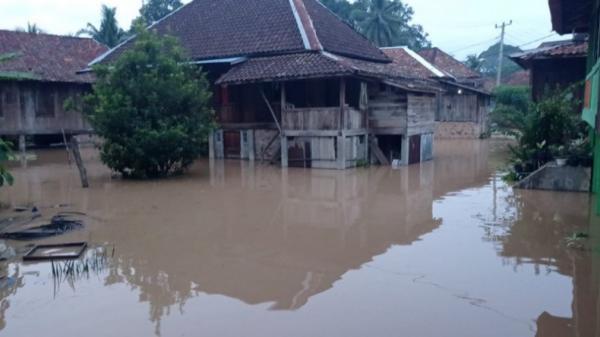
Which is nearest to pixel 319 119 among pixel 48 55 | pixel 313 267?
pixel 313 267

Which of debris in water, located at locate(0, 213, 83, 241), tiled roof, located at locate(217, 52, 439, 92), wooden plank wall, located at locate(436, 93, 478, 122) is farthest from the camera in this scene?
wooden plank wall, located at locate(436, 93, 478, 122)

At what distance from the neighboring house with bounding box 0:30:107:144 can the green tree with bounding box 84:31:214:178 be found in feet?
29.5

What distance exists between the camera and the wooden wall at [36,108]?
22.8m

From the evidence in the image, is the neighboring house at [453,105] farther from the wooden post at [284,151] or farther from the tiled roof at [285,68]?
the wooden post at [284,151]

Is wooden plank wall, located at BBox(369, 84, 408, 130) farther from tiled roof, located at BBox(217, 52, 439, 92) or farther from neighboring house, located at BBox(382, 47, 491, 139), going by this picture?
neighboring house, located at BBox(382, 47, 491, 139)

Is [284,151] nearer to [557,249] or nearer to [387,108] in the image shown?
[387,108]

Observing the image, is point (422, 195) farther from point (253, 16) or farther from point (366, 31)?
point (366, 31)

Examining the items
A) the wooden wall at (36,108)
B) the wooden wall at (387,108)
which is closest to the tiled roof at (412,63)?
the wooden wall at (387,108)

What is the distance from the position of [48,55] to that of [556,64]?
71.1ft

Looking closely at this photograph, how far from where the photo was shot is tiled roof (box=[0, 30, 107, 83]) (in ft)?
75.6

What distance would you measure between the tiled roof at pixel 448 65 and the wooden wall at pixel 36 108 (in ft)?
73.2

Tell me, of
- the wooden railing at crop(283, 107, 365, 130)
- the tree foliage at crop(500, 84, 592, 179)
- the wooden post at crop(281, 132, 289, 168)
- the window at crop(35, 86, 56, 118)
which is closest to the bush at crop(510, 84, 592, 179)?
the tree foliage at crop(500, 84, 592, 179)

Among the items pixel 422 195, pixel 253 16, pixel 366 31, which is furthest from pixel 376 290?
pixel 366 31

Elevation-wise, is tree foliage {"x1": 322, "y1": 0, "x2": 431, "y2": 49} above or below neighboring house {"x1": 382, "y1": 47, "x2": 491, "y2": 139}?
above
